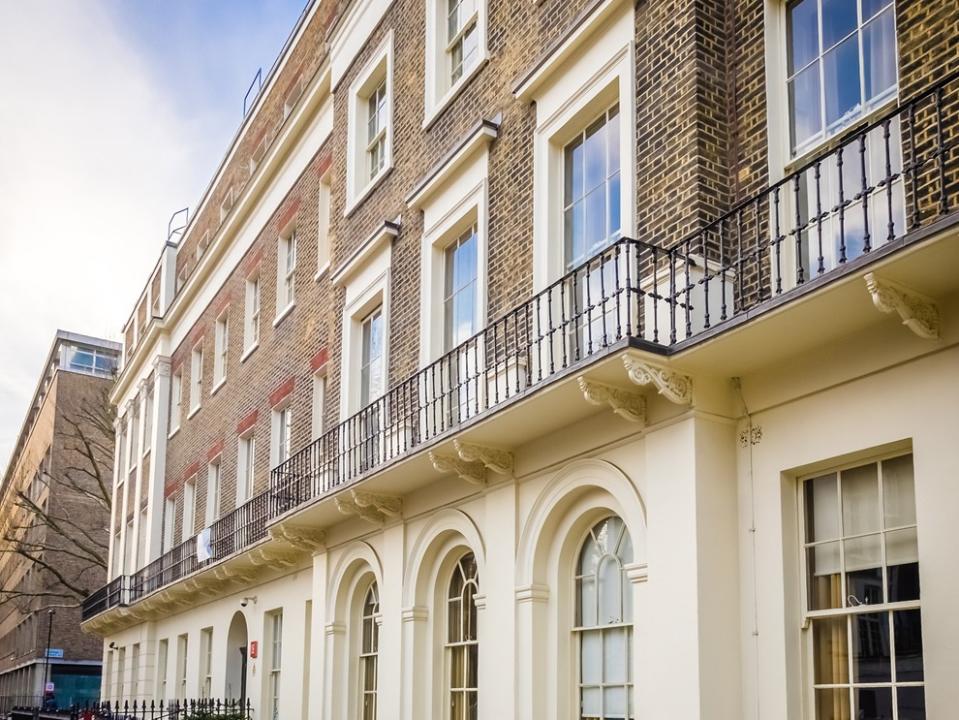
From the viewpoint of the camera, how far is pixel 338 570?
54.4 feet

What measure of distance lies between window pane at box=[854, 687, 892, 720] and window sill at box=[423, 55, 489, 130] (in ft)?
27.7

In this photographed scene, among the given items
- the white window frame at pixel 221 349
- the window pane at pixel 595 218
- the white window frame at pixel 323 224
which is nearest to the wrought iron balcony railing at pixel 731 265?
the window pane at pixel 595 218

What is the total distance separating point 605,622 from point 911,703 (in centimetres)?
355

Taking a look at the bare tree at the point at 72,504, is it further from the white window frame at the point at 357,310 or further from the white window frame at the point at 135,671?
the white window frame at the point at 357,310

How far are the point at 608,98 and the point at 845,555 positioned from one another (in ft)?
16.8

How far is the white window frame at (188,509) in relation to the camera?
28078 millimetres

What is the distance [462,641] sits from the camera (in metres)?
13.6

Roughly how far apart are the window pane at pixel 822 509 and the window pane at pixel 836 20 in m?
3.41

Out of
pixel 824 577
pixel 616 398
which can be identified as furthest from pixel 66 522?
pixel 824 577

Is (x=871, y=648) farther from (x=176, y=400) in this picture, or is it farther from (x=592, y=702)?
(x=176, y=400)

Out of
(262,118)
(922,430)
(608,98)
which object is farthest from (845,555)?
(262,118)

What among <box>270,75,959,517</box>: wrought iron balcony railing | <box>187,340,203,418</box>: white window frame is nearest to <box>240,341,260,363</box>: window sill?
<box>187,340,203,418</box>: white window frame

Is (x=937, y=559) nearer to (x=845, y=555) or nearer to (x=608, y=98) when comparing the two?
(x=845, y=555)

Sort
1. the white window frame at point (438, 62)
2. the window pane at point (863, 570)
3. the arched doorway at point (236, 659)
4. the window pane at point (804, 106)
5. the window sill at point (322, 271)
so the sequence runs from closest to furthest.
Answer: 1. the window pane at point (863, 570)
2. the window pane at point (804, 106)
3. the white window frame at point (438, 62)
4. the window sill at point (322, 271)
5. the arched doorway at point (236, 659)
